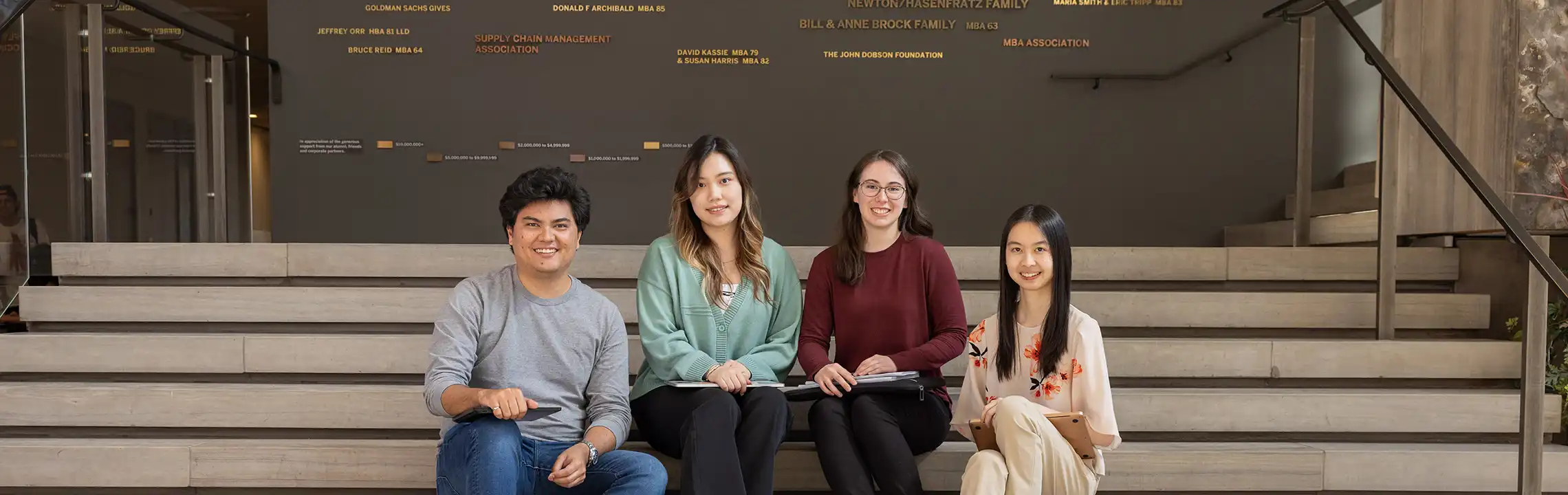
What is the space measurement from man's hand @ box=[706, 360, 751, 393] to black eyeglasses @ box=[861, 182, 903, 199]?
59 centimetres

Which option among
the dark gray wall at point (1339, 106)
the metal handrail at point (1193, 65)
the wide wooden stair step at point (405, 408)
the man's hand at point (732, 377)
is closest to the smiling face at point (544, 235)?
the man's hand at point (732, 377)

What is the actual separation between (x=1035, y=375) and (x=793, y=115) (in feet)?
12.0

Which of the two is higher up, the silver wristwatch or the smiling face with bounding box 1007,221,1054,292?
the smiling face with bounding box 1007,221,1054,292

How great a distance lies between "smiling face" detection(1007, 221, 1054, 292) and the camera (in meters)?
2.39

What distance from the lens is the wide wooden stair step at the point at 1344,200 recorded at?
4578mm

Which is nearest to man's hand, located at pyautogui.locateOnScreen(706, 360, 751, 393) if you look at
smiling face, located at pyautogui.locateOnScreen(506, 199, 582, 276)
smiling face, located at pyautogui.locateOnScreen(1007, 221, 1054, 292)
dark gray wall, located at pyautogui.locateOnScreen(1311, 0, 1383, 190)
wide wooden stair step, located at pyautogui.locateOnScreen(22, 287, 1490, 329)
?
smiling face, located at pyautogui.locateOnScreen(506, 199, 582, 276)

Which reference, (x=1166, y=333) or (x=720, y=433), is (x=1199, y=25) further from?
(x=720, y=433)

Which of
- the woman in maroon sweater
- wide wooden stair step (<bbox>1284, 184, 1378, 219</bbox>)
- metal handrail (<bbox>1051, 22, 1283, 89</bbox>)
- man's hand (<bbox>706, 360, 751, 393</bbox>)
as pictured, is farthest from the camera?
metal handrail (<bbox>1051, 22, 1283, 89</bbox>)

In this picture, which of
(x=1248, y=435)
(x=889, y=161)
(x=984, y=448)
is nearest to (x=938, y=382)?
(x=984, y=448)

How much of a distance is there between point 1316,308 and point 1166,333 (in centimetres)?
52

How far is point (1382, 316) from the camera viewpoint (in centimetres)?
339

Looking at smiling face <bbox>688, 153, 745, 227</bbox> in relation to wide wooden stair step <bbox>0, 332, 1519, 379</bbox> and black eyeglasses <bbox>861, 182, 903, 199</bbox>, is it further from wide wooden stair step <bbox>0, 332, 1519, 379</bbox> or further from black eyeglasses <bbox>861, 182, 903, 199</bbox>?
wide wooden stair step <bbox>0, 332, 1519, 379</bbox>

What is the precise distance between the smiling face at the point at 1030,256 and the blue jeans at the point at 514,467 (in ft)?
3.14

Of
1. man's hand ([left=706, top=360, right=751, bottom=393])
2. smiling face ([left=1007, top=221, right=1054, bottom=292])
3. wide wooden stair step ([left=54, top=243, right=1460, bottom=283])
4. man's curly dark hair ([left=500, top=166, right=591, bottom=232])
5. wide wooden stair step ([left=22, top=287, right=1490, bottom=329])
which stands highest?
man's curly dark hair ([left=500, top=166, right=591, bottom=232])
